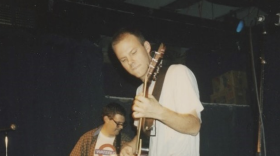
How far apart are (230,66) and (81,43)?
3.38 meters

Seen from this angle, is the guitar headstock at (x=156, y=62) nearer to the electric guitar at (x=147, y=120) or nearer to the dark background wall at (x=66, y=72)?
the electric guitar at (x=147, y=120)

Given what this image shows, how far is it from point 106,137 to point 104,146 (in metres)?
0.15

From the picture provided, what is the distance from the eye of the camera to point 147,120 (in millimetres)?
2162

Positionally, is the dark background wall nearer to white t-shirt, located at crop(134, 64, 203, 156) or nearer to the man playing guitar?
the man playing guitar

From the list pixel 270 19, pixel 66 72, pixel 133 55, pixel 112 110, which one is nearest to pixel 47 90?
pixel 66 72

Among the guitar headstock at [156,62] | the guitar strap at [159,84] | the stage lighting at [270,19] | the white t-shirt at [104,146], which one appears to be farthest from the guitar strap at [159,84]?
the white t-shirt at [104,146]

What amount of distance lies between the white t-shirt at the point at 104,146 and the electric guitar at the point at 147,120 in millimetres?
2412

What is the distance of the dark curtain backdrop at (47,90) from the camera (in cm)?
437

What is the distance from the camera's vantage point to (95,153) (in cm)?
454

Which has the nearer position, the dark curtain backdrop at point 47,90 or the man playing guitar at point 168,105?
the man playing guitar at point 168,105

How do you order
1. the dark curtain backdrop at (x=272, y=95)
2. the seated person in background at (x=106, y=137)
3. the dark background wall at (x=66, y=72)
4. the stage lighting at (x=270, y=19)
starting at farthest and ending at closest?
the dark curtain backdrop at (x=272, y=95), the seated person in background at (x=106, y=137), the dark background wall at (x=66, y=72), the stage lighting at (x=270, y=19)

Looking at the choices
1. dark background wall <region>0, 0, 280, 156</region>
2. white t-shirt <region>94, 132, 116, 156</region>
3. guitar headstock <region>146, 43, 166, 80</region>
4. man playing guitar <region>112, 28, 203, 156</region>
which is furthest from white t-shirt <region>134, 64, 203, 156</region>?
white t-shirt <region>94, 132, 116, 156</region>

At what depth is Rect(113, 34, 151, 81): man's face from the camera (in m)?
2.21

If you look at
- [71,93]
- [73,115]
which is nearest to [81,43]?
[71,93]
